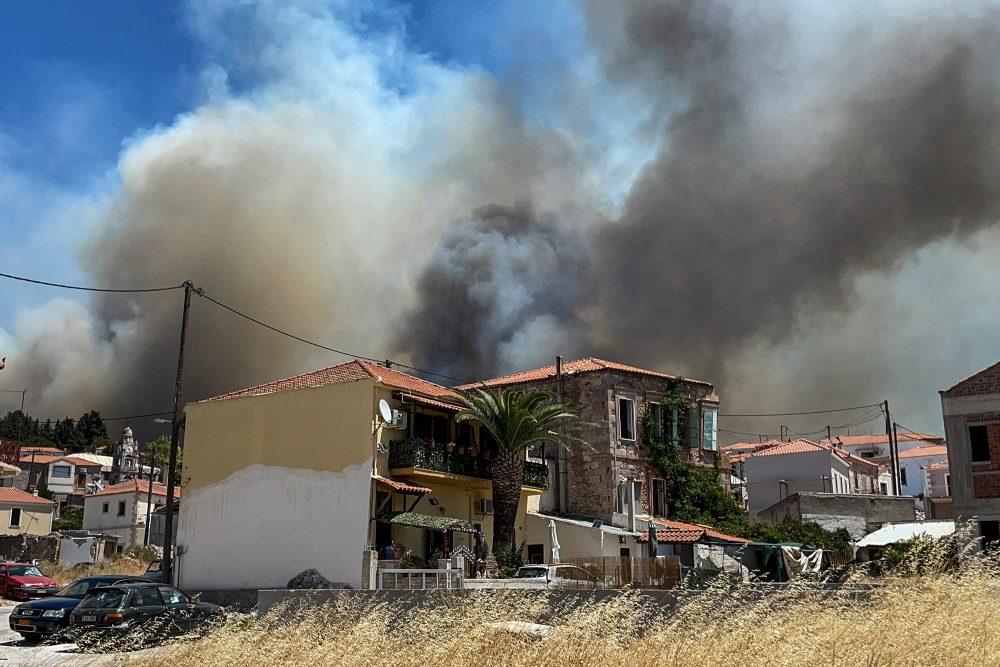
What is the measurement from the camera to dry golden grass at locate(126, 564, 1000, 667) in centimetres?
977

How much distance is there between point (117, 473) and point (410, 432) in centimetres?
8648

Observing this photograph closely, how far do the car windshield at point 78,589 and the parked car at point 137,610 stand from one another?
2819mm

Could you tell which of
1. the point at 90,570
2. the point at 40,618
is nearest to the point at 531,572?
→ the point at 40,618

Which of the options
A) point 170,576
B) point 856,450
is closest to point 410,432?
point 170,576

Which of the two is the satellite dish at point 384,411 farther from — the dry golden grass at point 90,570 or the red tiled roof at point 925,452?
the red tiled roof at point 925,452

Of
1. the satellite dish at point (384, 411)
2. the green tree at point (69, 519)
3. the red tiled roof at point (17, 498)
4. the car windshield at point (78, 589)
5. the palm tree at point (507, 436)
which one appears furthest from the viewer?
the green tree at point (69, 519)

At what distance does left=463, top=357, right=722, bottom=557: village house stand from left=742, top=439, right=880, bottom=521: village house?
21.3m

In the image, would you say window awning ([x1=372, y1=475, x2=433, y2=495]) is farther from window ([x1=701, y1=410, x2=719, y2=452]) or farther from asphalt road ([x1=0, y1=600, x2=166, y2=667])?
window ([x1=701, y1=410, x2=719, y2=452])

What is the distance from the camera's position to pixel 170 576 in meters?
32.5

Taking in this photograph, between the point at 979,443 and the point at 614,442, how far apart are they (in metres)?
14.9

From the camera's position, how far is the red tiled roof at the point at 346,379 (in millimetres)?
36531

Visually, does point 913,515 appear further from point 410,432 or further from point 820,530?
point 410,432

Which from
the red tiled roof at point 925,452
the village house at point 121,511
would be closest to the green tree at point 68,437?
the village house at point 121,511

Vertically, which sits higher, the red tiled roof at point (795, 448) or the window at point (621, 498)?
the red tiled roof at point (795, 448)
